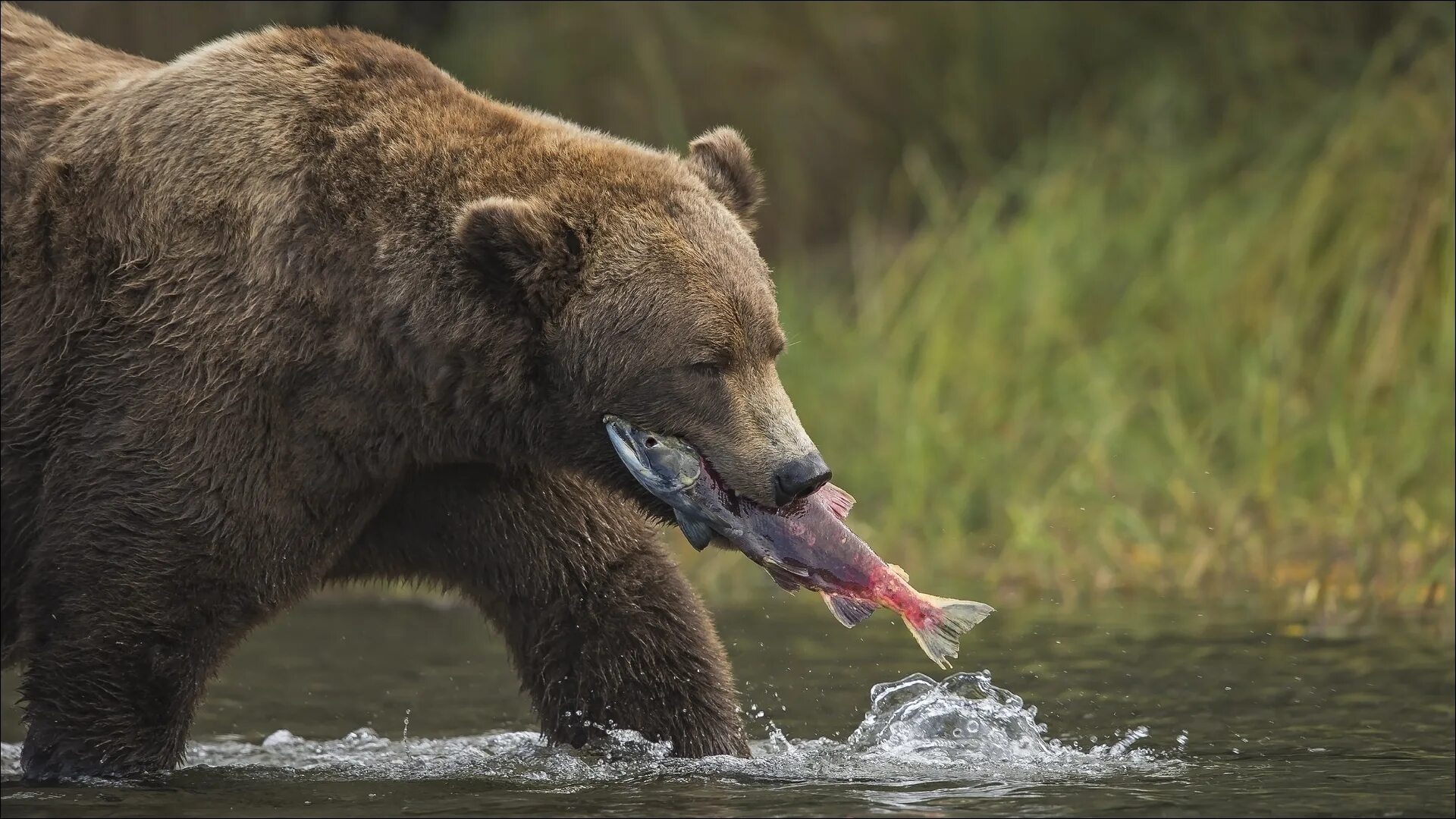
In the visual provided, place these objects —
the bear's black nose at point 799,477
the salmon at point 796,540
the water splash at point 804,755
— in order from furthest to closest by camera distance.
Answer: the water splash at point 804,755
the salmon at point 796,540
the bear's black nose at point 799,477

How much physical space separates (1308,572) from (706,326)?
411 centimetres

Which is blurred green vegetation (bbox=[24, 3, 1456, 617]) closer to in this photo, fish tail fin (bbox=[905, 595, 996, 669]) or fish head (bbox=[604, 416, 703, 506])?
fish tail fin (bbox=[905, 595, 996, 669])

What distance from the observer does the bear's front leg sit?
5586mm

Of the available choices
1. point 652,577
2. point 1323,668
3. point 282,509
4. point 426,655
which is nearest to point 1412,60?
point 1323,668

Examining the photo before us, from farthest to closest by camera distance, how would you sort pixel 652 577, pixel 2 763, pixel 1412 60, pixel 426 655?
1. pixel 1412 60
2. pixel 426 655
3. pixel 2 763
4. pixel 652 577

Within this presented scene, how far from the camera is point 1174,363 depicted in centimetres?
987

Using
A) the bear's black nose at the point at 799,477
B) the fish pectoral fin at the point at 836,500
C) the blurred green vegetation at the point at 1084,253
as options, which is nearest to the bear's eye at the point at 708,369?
the bear's black nose at the point at 799,477

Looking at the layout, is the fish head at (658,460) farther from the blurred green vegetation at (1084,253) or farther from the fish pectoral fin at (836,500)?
the blurred green vegetation at (1084,253)

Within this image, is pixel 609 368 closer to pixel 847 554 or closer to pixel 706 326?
pixel 706 326

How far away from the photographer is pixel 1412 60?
1092 cm

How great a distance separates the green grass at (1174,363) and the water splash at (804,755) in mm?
2505

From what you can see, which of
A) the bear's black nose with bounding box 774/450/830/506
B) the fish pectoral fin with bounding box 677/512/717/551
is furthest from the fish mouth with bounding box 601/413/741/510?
the bear's black nose with bounding box 774/450/830/506

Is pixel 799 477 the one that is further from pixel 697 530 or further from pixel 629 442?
pixel 629 442

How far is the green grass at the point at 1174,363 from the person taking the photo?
28.4 feet
